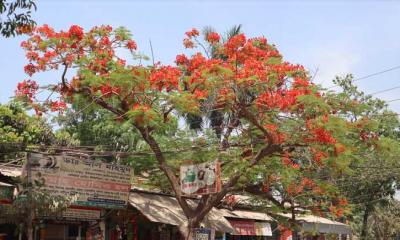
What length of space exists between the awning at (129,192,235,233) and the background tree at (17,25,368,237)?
1549mm

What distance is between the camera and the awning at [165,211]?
16969 millimetres

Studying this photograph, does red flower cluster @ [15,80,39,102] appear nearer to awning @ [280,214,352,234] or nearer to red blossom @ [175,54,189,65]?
red blossom @ [175,54,189,65]

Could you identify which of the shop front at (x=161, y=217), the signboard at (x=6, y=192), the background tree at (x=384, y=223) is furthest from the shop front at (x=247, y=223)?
the background tree at (x=384, y=223)

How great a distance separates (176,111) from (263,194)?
4.16 meters

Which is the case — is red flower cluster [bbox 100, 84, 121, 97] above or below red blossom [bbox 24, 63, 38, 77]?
below

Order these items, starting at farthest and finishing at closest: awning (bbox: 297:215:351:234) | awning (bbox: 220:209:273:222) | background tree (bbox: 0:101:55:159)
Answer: awning (bbox: 297:215:351:234), background tree (bbox: 0:101:55:159), awning (bbox: 220:209:273:222)

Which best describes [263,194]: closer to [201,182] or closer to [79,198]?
[201,182]

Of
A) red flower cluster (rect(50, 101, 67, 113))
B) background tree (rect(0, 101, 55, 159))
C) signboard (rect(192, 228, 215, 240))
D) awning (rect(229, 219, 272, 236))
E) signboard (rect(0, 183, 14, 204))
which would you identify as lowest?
signboard (rect(192, 228, 215, 240))

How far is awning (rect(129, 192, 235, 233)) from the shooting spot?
1697cm

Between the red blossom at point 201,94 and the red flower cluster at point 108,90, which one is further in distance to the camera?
the red flower cluster at point 108,90

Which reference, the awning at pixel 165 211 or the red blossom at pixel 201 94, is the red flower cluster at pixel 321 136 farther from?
the awning at pixel 165 211

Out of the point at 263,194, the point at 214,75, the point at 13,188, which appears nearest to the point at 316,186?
the point at 263,194

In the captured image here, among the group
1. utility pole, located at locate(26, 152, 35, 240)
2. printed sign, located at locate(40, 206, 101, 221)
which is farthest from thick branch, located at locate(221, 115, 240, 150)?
utility pole, located at locate(26, 152, 35, 240)

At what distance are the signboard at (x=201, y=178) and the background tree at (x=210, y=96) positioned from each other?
0.40m
